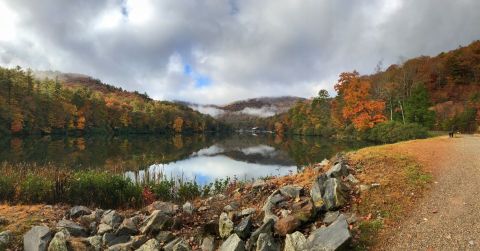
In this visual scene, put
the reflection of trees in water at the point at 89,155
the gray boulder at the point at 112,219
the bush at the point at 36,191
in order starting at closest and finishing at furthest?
the gray boulder at the point at 112,219 → the bush at the point at 36,191 → the reflection of trees in water at the point at 89,155

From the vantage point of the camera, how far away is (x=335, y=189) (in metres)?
12.0

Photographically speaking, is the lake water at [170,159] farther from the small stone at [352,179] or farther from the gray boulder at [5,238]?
the small stone at [352,179]

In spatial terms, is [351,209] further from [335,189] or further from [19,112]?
[19,112]

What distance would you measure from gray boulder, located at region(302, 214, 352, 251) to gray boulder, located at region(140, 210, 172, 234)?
5.09m

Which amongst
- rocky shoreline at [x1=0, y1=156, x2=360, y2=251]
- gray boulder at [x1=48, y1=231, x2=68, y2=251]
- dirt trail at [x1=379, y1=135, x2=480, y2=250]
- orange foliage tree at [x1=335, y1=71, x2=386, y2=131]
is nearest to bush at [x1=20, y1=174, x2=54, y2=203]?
rocky shoreline at [x1=0, y1=156, x2=360, y2=251]

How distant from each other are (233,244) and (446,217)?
21.4 feet

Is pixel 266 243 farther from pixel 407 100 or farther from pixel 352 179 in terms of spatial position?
pixel 407 100

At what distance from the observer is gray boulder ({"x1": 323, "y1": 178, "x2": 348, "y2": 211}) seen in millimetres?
11562

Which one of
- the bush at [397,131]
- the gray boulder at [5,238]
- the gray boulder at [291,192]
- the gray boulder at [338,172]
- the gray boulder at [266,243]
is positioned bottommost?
the gray boulder at [5,238]

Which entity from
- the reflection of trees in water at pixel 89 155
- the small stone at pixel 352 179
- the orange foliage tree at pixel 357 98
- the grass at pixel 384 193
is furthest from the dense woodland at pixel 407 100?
the small stone at pixel 352 179

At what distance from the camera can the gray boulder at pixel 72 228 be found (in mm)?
11909

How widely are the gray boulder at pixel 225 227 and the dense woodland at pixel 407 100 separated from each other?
40598mm

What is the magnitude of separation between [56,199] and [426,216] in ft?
51.9

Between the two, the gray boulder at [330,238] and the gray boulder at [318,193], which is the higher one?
the gray boulder at [318,193]
